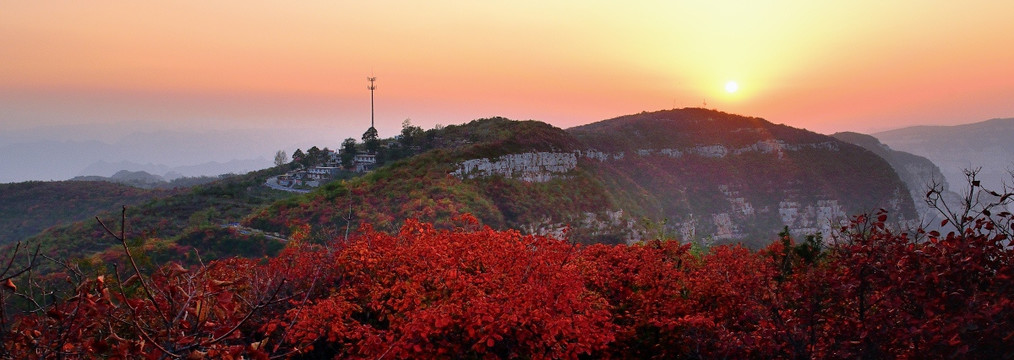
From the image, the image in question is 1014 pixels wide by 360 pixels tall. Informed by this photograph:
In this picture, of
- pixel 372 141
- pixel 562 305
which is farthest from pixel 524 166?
pixel 562 305

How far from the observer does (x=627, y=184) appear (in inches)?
2975

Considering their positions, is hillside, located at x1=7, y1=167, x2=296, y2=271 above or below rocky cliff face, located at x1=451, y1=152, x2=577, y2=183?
below

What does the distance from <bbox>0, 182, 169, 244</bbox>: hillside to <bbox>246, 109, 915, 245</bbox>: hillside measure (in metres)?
42.1

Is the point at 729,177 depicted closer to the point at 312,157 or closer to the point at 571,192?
the point at 571,192

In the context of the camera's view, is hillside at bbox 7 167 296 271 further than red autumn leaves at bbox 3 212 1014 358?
Yes

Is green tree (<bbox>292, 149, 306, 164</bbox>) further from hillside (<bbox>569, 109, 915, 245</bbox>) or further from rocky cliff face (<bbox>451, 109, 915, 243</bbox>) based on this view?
hillside (<bbox>569, 109, 915, 245</bbox>)

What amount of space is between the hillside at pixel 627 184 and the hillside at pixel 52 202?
138 ft

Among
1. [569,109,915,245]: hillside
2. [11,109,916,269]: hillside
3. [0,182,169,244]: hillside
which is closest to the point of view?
[11,109,916,269]: hillside

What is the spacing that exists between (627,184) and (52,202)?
77.3 metres

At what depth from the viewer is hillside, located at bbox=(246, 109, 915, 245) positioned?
41.4 metres

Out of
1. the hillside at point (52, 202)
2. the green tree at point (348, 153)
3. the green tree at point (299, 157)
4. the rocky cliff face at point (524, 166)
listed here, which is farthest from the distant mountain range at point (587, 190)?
the green tree at point (348, 153)

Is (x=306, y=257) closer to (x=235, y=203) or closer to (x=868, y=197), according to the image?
(x=235, y=203)

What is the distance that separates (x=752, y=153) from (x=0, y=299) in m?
111

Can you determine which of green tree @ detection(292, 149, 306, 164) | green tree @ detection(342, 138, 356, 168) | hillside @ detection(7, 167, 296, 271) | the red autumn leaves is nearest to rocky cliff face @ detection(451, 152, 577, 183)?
hillside @ detection(7, 167, 296, 271)
